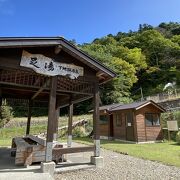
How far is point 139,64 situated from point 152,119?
29.7 m

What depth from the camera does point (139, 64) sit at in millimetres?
46000

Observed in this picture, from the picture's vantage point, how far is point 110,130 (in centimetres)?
2117

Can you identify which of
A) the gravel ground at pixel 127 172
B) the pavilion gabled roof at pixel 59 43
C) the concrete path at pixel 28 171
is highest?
the pavilion gabled roof at pixel 59 43

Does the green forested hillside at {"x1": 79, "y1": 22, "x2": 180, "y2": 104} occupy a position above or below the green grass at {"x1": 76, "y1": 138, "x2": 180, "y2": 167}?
above

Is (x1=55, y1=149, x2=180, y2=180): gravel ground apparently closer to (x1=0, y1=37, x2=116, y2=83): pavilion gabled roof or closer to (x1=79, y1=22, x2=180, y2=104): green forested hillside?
(x1=0, y1=37, x2=116, y2=83): pavilion gabled roof

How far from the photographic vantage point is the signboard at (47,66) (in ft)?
23.0

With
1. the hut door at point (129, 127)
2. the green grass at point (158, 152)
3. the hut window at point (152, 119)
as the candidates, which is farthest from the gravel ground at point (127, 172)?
the hut window at point (152, 119)

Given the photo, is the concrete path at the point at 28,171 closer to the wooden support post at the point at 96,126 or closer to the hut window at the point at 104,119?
the wooden support post at the point at 96,126

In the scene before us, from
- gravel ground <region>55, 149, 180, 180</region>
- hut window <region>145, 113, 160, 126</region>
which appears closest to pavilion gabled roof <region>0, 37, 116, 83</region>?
gravel ground <region>55, 149, 180, 180</region>

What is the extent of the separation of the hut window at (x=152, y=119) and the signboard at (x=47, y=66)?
11467 mm

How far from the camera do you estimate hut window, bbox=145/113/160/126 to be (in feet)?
58.3

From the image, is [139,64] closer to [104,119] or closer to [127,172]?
[104,119]

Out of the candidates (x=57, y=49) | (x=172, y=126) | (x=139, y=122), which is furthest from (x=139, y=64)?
(x=57, y=49)

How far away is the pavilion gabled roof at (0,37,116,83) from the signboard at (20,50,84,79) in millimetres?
393
